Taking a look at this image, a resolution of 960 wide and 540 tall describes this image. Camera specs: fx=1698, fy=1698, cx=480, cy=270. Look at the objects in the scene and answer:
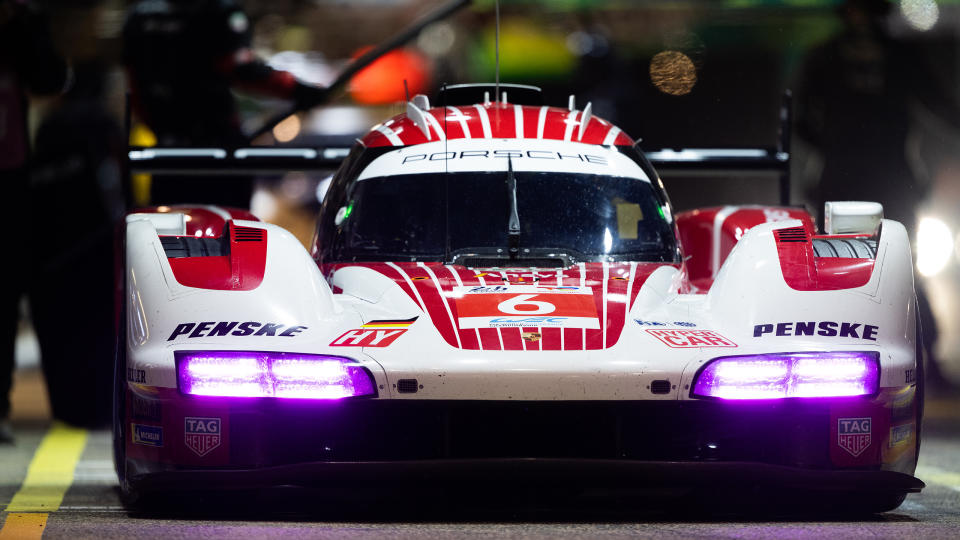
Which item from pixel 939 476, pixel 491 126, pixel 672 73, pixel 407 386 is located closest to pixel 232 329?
pixel 407 386

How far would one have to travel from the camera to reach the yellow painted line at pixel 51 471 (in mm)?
5215

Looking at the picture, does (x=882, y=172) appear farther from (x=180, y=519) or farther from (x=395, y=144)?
(x=180, y=519)

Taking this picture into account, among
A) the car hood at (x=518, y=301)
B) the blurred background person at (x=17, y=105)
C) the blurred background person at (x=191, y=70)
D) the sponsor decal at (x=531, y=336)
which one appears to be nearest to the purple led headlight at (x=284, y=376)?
the car hood at (x=518, y=301)

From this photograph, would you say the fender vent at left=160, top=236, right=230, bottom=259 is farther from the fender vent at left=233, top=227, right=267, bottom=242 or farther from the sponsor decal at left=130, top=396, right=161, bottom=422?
the sponsor decal at left=130, top=396, right=161, bottom=422

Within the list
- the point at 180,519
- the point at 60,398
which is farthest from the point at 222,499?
the point at 60,398

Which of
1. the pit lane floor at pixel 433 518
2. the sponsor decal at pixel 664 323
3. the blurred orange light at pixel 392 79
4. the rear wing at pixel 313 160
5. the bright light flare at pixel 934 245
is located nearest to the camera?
the pit lane floor at pixel 433 518

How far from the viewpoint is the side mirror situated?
562cm

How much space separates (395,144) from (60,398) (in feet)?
8.41

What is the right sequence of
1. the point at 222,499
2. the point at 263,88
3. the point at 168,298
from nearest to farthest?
the point at 168,298, the point at 222,499, the point at 263,88

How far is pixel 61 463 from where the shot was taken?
21.3 feet

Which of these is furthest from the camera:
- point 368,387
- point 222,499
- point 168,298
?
point 222,499

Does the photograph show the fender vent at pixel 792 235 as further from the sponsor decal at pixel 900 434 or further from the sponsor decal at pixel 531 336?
the sponsor decal at pixel 531 336

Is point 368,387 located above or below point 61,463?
above

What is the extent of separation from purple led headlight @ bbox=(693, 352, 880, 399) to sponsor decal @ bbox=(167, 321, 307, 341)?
111 cm
